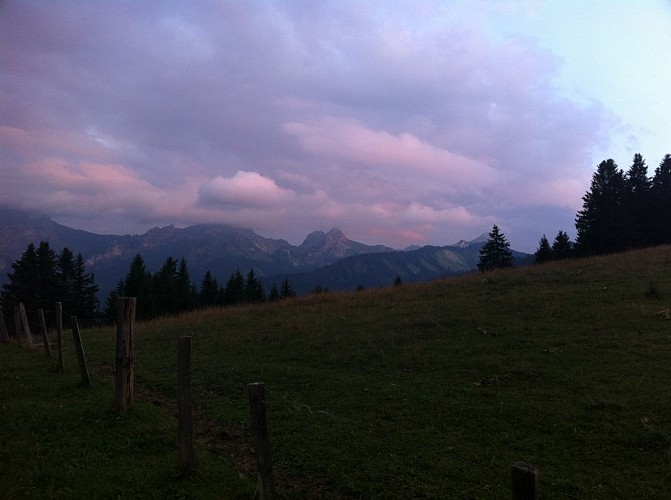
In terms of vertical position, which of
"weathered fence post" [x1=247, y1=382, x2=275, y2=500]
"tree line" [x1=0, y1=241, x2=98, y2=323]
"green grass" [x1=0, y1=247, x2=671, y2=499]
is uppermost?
"tree line" [x1=0, y1=241, x2=98, y2=323]

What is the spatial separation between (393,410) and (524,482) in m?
5.09

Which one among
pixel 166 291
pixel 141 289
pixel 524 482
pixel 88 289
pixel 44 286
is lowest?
pixel 524 482

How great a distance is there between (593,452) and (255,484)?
4566 mm

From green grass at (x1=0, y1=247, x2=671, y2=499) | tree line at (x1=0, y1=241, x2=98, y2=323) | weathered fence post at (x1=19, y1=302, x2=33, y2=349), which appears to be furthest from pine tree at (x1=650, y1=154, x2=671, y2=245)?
tree line at (x1=0, y1=241, x2=98, y2=323)

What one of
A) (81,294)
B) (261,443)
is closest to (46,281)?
(81,294)

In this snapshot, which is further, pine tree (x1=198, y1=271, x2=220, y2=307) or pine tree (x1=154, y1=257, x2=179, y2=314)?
pine tree (x1=198, y1=271, x2=220, y2=307)

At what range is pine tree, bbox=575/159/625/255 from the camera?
44.2 meters

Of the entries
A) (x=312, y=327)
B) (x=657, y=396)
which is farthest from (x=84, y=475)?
(x=312, y=327)

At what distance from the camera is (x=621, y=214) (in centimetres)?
4488

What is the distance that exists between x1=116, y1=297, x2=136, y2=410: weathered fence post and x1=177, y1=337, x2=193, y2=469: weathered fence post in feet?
9.11

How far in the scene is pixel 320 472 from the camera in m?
5.58

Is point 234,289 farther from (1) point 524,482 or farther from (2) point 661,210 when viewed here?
A: (1) point 524,482

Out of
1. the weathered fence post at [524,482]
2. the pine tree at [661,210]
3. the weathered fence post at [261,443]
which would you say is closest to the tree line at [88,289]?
the pine tree at [661,210]

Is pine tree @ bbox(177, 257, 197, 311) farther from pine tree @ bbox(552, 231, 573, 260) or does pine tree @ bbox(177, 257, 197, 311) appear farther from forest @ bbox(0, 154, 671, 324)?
pine tree @ bbox(552, 231, 573, 260)
